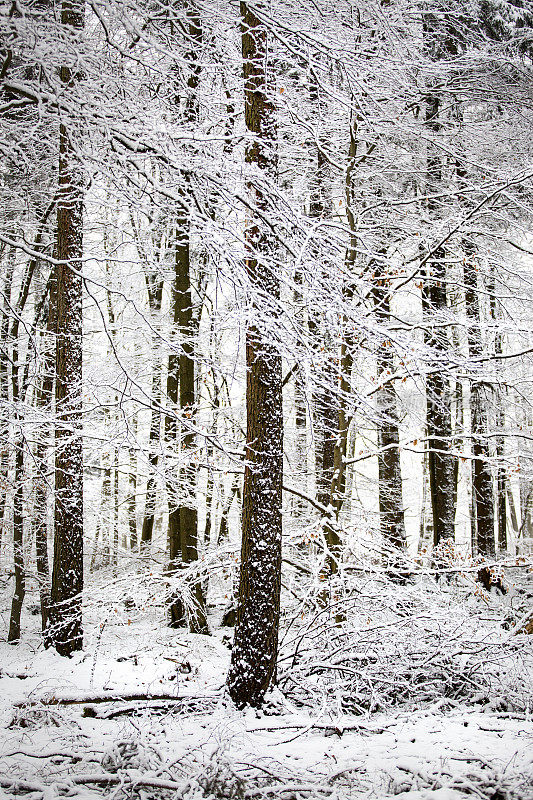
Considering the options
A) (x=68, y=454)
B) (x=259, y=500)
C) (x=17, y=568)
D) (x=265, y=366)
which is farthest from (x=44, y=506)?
(x=265, y=366)

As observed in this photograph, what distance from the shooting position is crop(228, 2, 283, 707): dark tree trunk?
18.6 feet

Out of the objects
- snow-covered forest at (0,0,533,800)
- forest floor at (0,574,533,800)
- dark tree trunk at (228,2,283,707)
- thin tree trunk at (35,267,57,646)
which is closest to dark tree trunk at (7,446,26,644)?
thin tree trunk at (35,267,57,646)

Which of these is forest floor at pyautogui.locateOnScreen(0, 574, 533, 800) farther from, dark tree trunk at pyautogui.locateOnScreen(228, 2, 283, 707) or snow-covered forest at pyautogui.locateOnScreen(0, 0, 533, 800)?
dark tree trunk at pyautogui.locateOnScreen(228, 2, 283, 707)

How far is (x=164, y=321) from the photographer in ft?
42.4

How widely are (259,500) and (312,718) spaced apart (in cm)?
220

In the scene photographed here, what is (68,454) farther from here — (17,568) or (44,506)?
(17,568)

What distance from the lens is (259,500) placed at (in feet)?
19.4

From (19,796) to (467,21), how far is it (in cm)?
1157

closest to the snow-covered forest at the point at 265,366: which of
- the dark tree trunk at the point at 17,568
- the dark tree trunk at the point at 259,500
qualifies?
the dark tree trunk at the point at 259,500

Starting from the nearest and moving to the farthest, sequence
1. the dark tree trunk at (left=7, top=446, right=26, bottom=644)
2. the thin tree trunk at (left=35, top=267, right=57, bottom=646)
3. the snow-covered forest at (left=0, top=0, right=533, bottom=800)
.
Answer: the snow-covered forest at (left=0, top=0, right=533, bottom=800), the thin tree trunk at (left=35, top=267, right=57, bottom=646), the dark tree trunk at (left=7, top=446, right=26, bottom=644)

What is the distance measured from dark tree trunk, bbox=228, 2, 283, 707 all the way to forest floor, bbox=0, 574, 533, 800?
1.26 feet

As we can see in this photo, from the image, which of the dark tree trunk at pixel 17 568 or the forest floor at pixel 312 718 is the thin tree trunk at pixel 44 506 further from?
the forest floor at pixel 312 718

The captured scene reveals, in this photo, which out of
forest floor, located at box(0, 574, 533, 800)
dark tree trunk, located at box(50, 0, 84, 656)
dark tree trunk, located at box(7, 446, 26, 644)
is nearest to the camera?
forest floor, located at box(0, 574, 533, 800)

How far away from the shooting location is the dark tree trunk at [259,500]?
568cm
